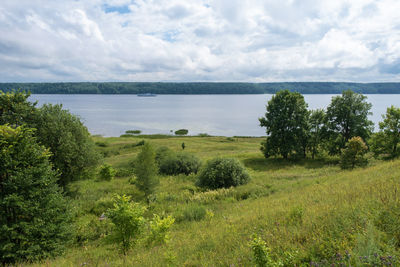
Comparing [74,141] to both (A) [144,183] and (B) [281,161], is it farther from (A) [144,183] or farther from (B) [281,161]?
(B) [281,161]

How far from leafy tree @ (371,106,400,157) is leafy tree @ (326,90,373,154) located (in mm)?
6304

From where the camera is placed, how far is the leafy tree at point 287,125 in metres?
37.1

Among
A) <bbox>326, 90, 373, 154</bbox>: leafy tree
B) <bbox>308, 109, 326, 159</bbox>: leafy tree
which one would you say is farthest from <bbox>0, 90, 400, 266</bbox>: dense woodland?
<bbox>308, 109, 326, 159</bbox>: leafy tree

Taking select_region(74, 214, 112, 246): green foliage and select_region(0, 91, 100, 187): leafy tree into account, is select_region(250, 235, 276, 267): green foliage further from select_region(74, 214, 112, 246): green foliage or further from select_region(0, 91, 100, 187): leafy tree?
select_region(0, 91, 100, 187): leafy tree

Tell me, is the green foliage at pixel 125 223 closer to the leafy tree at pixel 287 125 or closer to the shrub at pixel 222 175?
the shrub at pixel 222 175

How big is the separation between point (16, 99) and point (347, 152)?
30565 mm

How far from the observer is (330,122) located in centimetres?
3725

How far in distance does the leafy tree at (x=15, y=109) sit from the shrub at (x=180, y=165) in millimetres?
15516

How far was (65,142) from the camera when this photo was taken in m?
20.2

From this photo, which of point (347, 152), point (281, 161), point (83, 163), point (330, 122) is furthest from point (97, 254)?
point (330, 122)

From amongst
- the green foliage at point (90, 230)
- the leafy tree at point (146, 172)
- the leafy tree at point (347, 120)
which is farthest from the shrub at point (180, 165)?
the leafy tree at point (347, 120)

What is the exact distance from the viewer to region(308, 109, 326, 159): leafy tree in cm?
3784

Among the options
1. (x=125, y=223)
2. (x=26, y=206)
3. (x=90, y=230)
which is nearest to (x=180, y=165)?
(x=90, y=230)

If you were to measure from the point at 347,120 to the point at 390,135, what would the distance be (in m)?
8.53
